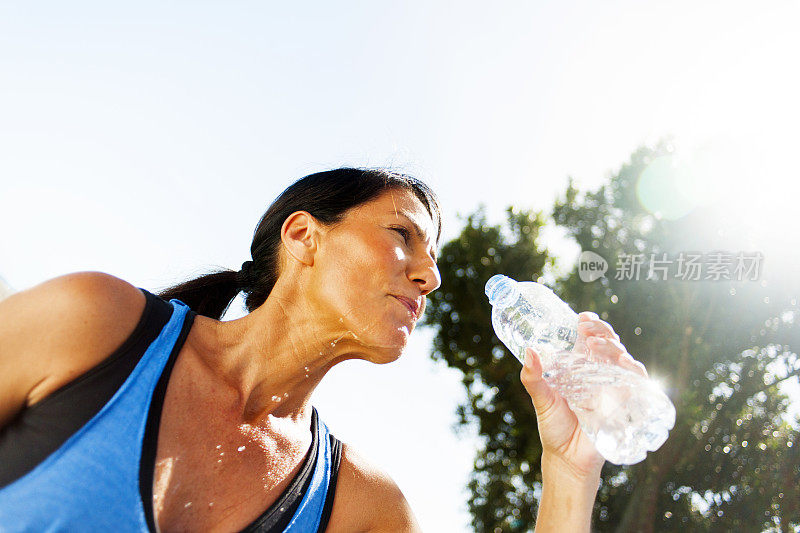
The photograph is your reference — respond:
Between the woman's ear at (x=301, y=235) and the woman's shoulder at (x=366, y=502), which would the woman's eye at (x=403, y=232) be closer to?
the woman's ear at (x=301, y=235)

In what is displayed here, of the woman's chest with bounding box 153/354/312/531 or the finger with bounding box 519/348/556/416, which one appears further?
the finger with bounding box 519/348/556/416

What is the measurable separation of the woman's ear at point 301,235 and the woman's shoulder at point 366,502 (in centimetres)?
89

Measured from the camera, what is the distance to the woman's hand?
207 centimetres

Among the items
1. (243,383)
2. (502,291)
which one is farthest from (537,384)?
(243,383)

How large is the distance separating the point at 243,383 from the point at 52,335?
28.6 inches

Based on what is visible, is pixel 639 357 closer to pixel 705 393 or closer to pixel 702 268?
pixel 705 393

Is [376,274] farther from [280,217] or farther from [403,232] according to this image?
[280,217]

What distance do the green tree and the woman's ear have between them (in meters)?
12.6

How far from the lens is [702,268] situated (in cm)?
1339

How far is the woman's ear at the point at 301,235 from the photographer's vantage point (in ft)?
8.02

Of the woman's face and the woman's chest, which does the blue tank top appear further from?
the woman's face

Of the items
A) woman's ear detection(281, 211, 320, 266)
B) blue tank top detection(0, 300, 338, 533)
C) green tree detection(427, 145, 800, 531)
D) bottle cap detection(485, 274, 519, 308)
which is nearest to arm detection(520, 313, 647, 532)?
bottle cap detection(485, 274, 519, 308)

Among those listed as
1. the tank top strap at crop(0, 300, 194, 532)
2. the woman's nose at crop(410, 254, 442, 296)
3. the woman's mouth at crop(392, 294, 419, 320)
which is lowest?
the tank top strap at crop(0, 300, 194, 532)

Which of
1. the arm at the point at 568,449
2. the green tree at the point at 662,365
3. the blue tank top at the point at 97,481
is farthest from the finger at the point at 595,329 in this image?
the green tree at the point at 662,365
